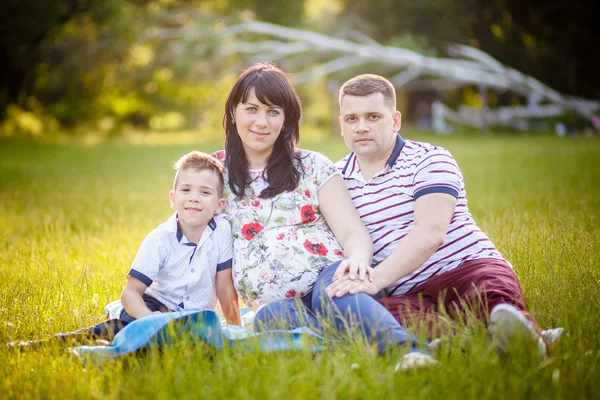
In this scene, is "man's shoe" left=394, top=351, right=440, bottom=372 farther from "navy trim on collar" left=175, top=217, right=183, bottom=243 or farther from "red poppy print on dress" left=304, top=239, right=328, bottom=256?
"navy trim on collar" left=175, top=217, right=183, bottom=243

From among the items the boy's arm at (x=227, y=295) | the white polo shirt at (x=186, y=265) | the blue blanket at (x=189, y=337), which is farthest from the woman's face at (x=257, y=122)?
the blue blanket at (x=189, y=337)

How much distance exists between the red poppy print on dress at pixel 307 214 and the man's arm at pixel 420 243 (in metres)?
0.52

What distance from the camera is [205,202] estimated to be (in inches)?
132

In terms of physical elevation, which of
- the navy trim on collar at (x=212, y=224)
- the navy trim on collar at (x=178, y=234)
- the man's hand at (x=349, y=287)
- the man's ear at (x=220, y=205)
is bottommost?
the man's hand at (x=349, y=287)

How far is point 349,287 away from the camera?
9.70 ft

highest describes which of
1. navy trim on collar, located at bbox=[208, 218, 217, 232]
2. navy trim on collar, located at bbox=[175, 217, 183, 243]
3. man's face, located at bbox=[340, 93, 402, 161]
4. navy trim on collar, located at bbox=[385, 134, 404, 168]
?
man's face, located at bbox=[340, 93, 402, 161]

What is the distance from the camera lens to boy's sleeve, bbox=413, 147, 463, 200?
3223 millimetres

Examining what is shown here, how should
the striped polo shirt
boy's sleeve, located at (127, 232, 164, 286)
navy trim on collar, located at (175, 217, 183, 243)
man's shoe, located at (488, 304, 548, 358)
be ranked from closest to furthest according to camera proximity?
man's shoe, located at (488, 304, 548, 358)
boy's sleeve, located at (127, 232, 164, 286)
the striped polo shirt
navy trim on collar, located at (175, 217, 183, 243)

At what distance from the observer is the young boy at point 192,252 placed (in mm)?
3311

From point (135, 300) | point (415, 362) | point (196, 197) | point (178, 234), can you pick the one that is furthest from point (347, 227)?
point (135, 300)

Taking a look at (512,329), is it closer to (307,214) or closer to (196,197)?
(307,214)

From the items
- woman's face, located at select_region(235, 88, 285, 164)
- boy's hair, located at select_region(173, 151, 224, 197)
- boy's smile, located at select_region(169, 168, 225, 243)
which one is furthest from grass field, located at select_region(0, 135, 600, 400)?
woman's face, located at select_region(235, 88, 285, 164)

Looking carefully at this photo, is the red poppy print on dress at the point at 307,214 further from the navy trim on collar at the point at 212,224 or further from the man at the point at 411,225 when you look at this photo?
the navy trim on collar at the point at 212,224

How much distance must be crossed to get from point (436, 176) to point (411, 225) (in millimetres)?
345
